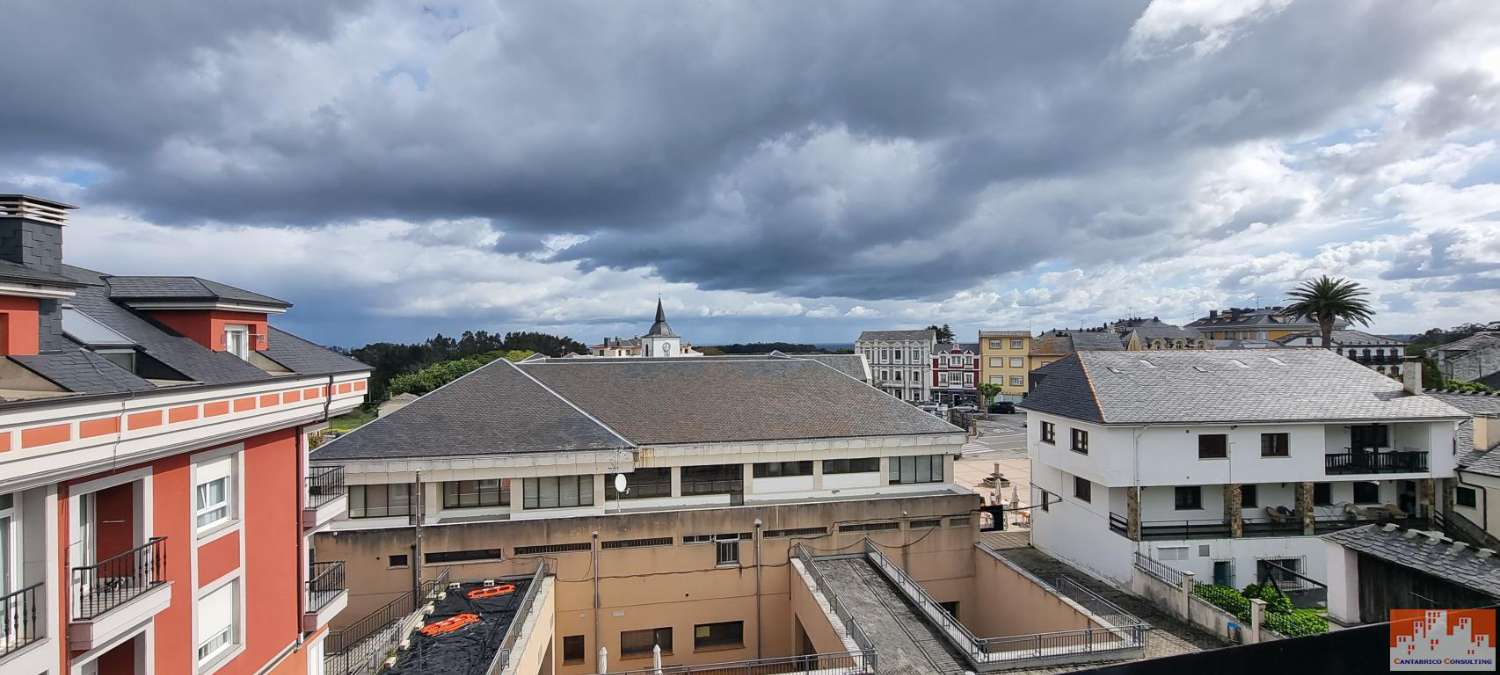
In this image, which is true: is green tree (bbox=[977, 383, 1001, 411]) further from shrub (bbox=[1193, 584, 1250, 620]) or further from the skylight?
the skylight

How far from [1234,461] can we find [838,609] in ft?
55.5

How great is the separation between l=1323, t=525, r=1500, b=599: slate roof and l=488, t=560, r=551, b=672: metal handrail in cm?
2339

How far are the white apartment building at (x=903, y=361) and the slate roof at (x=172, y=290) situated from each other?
324 feet

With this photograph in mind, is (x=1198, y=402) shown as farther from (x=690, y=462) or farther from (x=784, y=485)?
(x=690, y=462)

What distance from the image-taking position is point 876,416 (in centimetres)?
3356

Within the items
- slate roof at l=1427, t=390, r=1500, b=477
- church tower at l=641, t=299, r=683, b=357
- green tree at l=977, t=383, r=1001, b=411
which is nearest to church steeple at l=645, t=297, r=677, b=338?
church tower at l=641, t=299, r=683, b=357

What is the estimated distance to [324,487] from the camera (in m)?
16.6

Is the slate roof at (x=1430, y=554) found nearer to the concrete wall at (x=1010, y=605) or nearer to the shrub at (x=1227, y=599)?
the shrub at (x=1227, y=599)

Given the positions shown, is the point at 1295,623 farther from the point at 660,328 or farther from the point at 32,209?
the point at 660,328

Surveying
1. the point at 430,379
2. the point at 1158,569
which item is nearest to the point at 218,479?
the point at 1158,569

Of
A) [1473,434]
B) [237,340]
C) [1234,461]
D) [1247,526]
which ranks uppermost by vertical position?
[237,340]

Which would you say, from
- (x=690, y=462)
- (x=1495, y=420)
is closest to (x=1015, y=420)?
(x=1495, y=420)

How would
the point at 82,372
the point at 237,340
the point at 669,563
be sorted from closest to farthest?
1. the point at 82,372
2. the point at 237,340
3. the point at 669,563

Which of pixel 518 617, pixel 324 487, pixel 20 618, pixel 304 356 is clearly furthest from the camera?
pixel 518 617
